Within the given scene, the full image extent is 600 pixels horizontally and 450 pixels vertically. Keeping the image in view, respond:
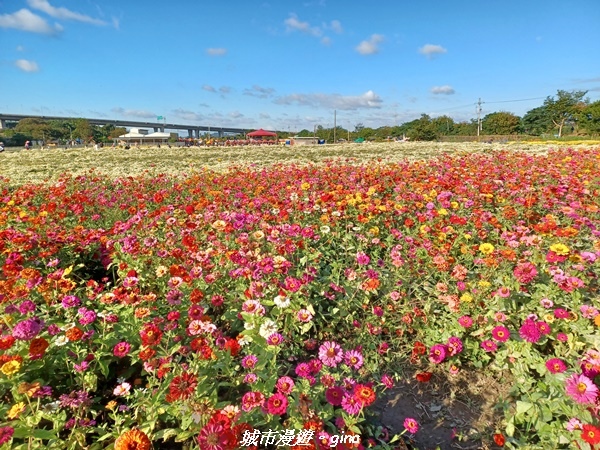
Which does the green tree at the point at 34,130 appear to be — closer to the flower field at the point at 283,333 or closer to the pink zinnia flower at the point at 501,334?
the flower field at the point at 283,333

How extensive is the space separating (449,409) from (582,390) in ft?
3.14

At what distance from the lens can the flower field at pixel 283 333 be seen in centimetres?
166

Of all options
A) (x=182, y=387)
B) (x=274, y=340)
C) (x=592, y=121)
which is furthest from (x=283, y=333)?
(x=592, y=121)

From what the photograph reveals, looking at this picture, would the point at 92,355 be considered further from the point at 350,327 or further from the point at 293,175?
the point at 293,175

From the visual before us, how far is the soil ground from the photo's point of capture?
6.82 ft

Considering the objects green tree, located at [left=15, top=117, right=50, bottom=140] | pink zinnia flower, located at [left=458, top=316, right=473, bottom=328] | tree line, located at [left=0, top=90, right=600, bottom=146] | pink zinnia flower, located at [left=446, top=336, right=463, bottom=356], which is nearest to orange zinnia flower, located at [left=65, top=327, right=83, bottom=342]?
pink zinnia flower, located at [left=446, top=336, right=463, bottom=356]

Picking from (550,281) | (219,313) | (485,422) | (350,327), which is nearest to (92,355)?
(219,313)

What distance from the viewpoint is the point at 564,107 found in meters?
65.3

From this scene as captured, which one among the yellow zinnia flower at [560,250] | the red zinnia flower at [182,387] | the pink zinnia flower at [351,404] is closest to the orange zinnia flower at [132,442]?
the red zinnia flower at [182,387]

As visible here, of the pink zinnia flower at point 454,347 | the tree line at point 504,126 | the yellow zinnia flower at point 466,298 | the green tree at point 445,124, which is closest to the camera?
the pink zinnia flower at point 454,347

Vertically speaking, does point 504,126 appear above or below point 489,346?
above

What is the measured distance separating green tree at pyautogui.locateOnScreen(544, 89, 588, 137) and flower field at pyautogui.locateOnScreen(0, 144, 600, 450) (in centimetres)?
7666

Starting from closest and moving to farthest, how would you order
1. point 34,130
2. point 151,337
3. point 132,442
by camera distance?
point 132,442 → point 151,337 → point 34,130

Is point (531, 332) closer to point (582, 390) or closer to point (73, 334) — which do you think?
point (582, 390)
